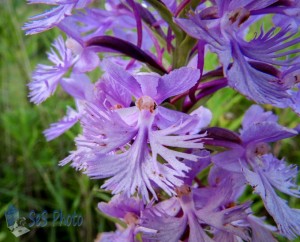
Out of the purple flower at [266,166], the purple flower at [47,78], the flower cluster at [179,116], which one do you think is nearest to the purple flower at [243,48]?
the flower cluster at [179,116]

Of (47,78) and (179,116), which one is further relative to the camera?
(47,78)

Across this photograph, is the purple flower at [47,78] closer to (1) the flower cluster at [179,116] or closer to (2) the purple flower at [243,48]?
(1) the flower cluster at [179,116]

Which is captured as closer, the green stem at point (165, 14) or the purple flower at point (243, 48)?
the purple flower at point (243, 48)

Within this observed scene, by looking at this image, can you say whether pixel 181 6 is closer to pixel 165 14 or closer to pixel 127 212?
pixel 165 14

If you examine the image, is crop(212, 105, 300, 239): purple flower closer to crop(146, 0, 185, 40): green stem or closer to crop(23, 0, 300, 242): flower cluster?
crop(23, 0, 300, 242): flower cluster

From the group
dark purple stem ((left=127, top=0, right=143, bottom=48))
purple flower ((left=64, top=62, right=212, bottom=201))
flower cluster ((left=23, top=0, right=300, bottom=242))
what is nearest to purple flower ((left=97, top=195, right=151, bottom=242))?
flower cluster ((left=23, top=0, right=300, bottom=242))

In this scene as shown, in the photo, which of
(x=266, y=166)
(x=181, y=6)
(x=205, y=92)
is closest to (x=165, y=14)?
(x=181, y=6)
